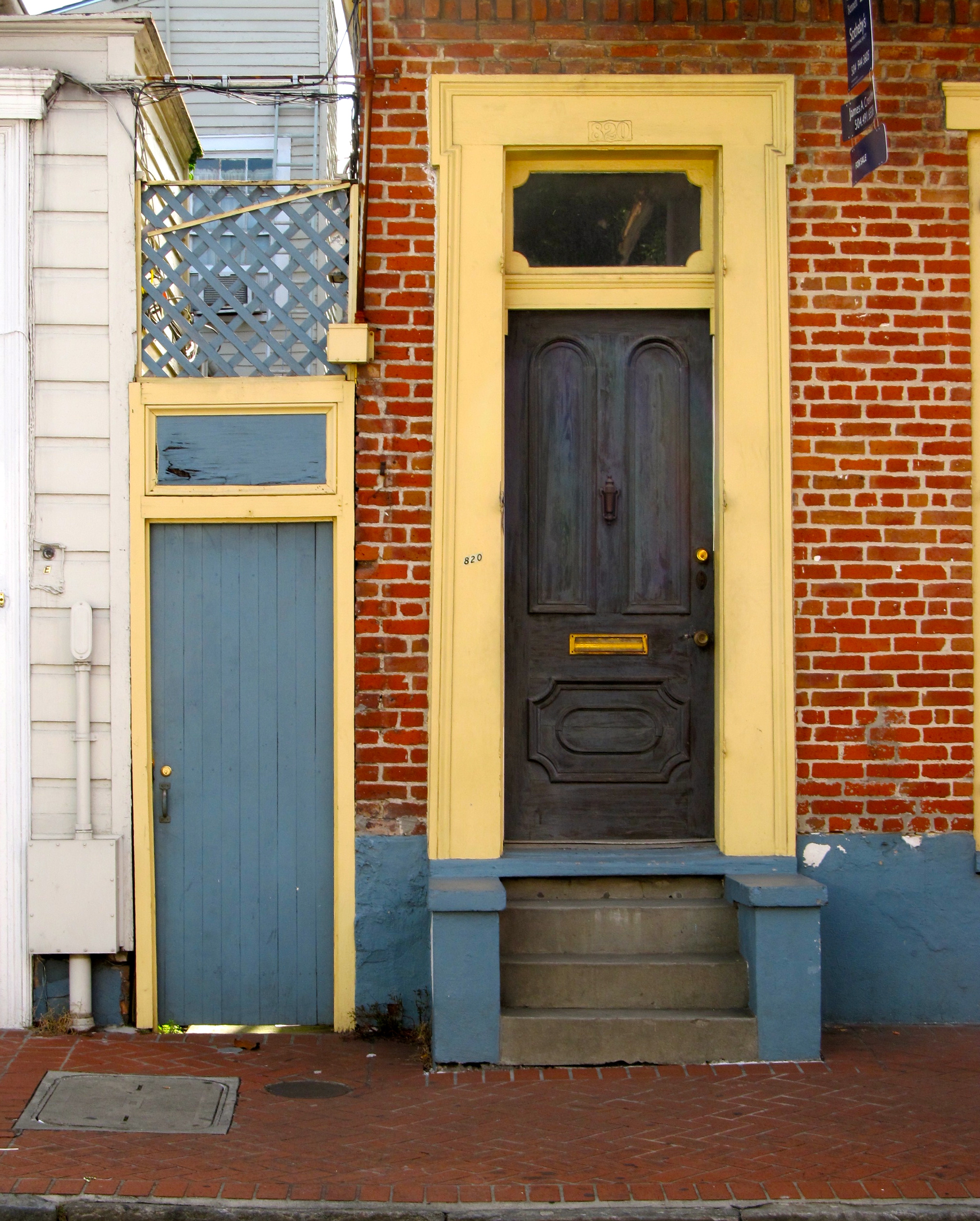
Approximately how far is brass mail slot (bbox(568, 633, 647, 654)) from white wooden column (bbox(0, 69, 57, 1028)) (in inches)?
105

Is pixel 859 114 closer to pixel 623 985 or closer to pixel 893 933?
pixel 893 933

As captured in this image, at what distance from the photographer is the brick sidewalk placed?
167 inches

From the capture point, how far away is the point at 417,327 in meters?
6.05

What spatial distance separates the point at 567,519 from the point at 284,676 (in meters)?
1.59

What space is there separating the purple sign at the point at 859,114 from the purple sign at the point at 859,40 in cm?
8

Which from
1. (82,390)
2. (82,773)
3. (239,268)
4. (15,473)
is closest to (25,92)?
(239,268)

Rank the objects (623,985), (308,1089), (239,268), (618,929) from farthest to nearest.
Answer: (239,268) → (618,929) → (623,985) → (308,1089)

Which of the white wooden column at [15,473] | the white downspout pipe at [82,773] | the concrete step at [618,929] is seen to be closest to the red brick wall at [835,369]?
the concrete step at [618,929]

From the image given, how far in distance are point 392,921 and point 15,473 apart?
9.23 ft

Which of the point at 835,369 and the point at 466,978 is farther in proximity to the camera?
the point at 835,369

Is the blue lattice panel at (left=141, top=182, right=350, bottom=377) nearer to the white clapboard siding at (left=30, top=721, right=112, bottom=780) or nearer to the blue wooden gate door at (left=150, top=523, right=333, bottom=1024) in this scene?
the blue wooden gate door at (left=150, top=523, right=333, bottom=1024)

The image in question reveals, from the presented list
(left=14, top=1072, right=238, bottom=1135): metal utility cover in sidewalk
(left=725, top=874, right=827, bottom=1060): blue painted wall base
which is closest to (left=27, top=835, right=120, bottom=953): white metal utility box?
(left=14, top=1072, right=238, bottom=1135): metal utility cover in sidewalk

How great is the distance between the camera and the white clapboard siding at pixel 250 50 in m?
11.3

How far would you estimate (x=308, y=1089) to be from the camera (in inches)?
206
